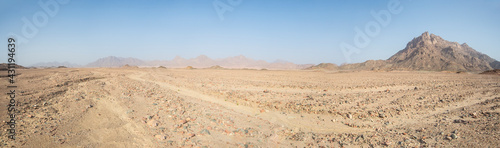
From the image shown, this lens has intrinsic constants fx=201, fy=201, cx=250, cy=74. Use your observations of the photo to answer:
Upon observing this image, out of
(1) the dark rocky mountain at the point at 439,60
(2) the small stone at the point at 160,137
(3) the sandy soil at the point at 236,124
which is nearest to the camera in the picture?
(3) the sandy soil at the point at 236,124

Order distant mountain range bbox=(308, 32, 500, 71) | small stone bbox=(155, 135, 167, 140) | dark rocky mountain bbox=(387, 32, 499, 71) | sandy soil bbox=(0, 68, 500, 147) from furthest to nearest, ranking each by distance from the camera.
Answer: distant mountain range bbox=(308, 32, 500, 71), dark rocky mountain bbox=(387, 32, 499, 71), small stone bbox=(155, 135, 167, 140), sandy soil bbox=(0, 68, 500, 147)

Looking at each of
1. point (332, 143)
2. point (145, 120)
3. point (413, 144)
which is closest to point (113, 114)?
point (145, 120)

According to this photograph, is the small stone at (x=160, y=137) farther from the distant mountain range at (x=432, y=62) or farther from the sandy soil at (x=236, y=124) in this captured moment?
the distant mountain range at (x=432, y=62)

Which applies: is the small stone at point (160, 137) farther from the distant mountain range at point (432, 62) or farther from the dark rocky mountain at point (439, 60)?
the dark rocky mountain at point (439, 60)

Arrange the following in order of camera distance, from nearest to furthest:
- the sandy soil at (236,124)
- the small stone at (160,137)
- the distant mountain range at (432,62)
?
1. the sandy soil at (236,124)
2. the small stone at (160,137)
3. the distant mountain range at (432,62)

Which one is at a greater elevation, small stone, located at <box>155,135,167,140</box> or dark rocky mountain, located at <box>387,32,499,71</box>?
dark rocky mountain, located at <box>387,32,499,71</box>

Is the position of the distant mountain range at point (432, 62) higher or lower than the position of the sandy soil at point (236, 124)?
higher

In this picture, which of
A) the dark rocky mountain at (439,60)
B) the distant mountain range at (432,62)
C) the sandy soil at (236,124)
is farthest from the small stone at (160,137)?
the dark rocky mountain at (439,60)

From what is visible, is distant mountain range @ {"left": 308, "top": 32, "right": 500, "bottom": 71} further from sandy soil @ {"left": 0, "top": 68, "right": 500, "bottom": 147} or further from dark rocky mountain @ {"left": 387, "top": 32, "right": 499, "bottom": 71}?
sandy soil @ {"left": 0, "top": 68, "right": 500, "bottom": 147}

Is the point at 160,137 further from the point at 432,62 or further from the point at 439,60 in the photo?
the point at 439,60

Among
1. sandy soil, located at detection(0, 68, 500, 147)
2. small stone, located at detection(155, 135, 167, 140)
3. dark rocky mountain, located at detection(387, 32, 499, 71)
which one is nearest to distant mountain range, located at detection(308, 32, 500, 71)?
dark rocky mountain, located at detection(387, 32, 499, 71)

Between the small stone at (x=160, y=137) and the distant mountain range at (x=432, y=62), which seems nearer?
the small stone at (x=160, y=137)

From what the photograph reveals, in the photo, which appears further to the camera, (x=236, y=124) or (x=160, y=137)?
(x=236, y=124)

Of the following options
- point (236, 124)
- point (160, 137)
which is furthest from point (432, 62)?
point (160, 137)
